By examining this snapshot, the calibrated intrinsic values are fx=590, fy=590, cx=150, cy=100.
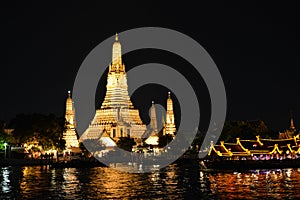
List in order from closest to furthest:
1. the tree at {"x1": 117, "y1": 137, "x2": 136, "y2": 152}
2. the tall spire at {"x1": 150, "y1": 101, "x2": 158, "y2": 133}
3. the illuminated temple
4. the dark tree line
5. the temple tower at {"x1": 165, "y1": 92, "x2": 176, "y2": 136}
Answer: the dark tree line
the tree at {"x1": 117, "y1": 137, "x2": 136, "y2": 152}
the illuminated temple
the temple tower at {"x1": 165, "y1": 92, "x2": 176, "y2": 136}
the tall spire at {"x1": 150, "y1": 101, "x2": 158, "y2": 133}

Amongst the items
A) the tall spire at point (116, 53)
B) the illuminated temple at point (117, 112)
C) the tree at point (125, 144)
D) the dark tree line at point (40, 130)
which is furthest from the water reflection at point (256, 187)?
the tall spire at point (116, 53)

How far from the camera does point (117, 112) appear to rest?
10544 centimetres

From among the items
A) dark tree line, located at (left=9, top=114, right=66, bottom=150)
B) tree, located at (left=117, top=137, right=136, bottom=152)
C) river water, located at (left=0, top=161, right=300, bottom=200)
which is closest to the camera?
river water, located at (left=0, top=161, right=300, bottom=200)

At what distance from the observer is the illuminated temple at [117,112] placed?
103m

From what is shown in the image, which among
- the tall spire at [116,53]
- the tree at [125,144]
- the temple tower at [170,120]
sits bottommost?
the tree at [125,144]

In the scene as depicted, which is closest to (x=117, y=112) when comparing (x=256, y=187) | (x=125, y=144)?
(x=125, y=144)

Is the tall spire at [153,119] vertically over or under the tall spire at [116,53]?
under

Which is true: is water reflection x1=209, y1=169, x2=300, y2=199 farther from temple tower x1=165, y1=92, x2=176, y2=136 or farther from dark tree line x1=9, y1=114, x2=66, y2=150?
temple tower x1=165, y1=92, x2=176, y2=136

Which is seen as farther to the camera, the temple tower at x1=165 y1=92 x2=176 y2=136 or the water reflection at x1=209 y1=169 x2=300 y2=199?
the temple tower at x1=165 y1=92 x2=176 y2=136

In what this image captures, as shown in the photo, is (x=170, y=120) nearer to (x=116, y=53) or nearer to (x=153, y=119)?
(x=153, y=119)

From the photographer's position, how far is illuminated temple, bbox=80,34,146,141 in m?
103

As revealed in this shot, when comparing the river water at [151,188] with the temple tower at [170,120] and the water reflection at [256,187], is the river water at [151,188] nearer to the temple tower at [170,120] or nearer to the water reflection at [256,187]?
the water reflection at [256,187]

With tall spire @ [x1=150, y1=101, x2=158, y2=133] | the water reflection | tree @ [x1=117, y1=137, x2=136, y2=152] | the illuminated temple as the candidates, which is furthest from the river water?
tall spire @ [x1=150, y1=101, x2=158, y2=133]

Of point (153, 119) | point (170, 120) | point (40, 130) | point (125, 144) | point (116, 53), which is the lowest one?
point (125, 144)
